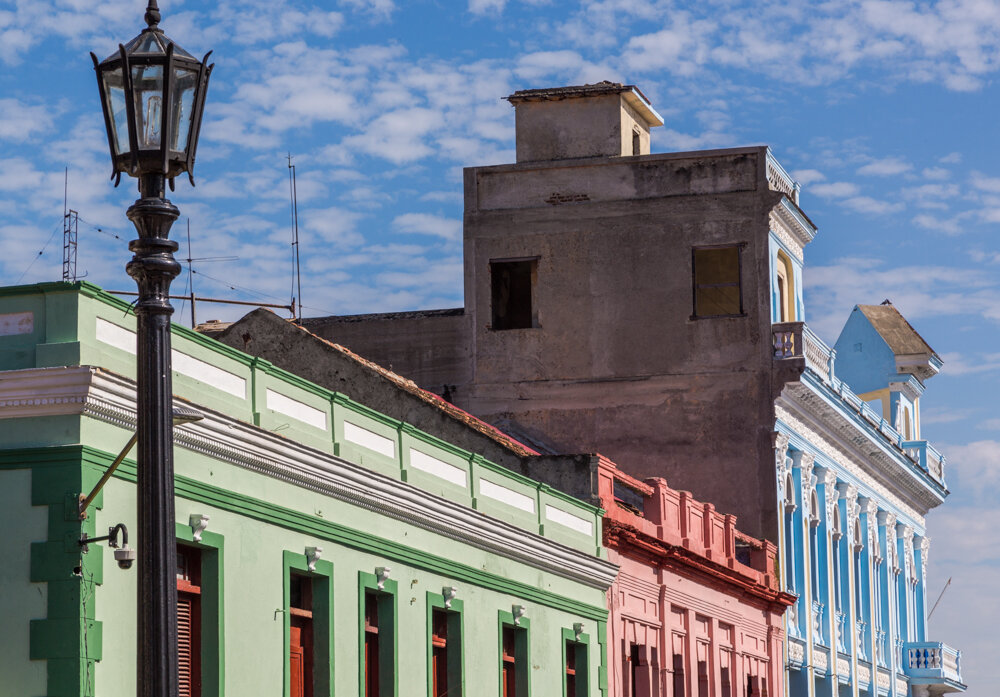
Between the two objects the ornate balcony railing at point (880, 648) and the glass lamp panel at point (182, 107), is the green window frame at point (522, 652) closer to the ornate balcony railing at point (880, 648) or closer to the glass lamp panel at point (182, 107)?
the glass lamp panel at point (182, 107)

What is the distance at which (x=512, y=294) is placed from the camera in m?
35.7

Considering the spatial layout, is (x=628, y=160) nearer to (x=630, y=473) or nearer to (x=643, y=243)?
(x=643, y=243)

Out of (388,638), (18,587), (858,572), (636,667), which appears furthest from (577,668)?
(858,572)

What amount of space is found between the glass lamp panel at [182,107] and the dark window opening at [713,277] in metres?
25.6

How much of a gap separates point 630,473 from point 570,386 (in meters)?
1.90

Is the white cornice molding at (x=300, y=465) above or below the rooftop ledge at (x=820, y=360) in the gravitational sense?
below

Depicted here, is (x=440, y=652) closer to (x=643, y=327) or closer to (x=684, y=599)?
(x=684, y=599)

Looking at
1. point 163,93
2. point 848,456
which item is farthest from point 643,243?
point 163,93

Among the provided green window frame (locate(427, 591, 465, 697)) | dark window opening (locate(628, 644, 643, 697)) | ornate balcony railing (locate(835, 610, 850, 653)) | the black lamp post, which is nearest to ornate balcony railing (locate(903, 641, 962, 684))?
ornate balcony railing (locate(835, 610, 850, 653))

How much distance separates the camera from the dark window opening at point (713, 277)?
3469cm

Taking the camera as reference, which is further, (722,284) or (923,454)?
(923,454)

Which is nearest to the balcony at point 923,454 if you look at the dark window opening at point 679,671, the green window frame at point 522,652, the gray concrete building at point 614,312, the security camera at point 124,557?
the gray concrete building at point 614,312

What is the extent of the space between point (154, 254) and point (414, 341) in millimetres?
26158

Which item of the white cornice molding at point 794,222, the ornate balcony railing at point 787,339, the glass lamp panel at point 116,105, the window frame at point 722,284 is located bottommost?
the glass lamp panel at point 116,105
